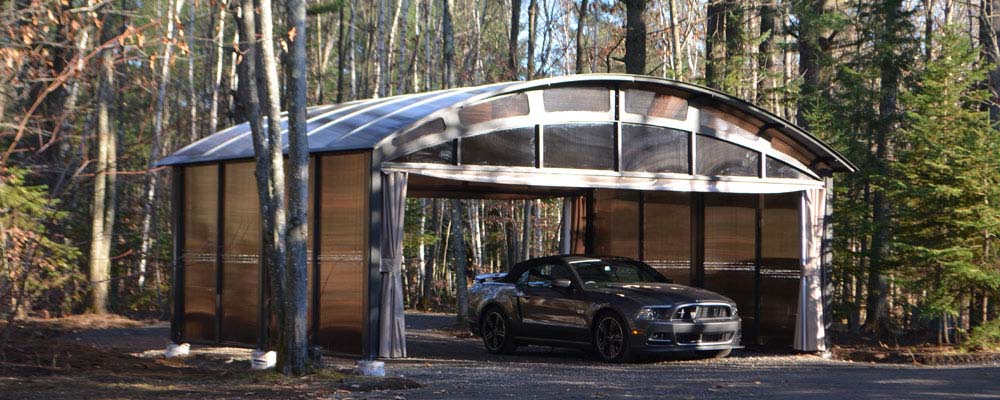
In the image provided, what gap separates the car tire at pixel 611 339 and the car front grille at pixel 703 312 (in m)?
0.71

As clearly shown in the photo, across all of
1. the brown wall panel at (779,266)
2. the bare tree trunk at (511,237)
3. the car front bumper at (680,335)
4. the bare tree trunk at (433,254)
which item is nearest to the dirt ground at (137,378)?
the car front bumper at (680,335)

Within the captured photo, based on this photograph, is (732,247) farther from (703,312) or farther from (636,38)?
(636,38)

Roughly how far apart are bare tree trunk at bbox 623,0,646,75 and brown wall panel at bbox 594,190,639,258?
15.1ft

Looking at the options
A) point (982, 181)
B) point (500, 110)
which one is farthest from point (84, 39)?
point (982, 181)

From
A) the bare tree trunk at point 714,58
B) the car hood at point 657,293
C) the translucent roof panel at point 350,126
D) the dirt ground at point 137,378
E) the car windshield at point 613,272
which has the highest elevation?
the bare tree trunk at point 714,58

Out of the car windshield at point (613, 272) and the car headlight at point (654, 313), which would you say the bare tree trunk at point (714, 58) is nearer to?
the car windshield at point (613, 272)

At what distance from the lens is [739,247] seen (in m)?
18.5

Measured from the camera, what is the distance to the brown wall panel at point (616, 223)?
775 inches

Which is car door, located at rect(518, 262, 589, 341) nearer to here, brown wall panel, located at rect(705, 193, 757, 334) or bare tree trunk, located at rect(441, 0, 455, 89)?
brown wall panel, located at rect(705, 193, 757, 334)

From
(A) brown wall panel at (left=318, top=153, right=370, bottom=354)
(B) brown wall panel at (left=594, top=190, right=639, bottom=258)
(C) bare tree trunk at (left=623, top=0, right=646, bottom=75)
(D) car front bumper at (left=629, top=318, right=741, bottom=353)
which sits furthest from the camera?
(C) bare tree trunk at (left=623, top=0, right=646, bottom=75)

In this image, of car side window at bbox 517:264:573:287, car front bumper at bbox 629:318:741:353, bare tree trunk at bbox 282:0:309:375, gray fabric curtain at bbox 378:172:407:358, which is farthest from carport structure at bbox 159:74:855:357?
car front bumper at bbox 629:318:741:353

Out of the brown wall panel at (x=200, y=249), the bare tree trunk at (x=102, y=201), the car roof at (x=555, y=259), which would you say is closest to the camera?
the brown wall panel at (x=200, y=249)

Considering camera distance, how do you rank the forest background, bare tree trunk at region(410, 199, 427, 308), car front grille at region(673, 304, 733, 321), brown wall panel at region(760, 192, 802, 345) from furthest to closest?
bare tree trunk at region(410, 199, 427, 308) < brown wall panel at region(760, 192, 802, 345) < car front grille at region(673, 304, 733, 321) < the forest background

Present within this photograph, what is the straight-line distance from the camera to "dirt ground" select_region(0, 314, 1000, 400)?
Answer: 11203 millimetres
